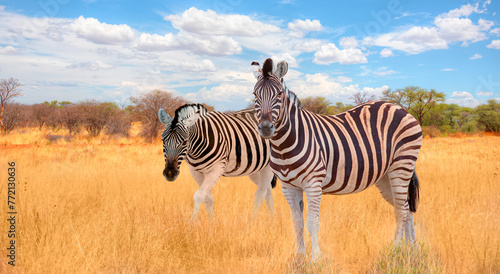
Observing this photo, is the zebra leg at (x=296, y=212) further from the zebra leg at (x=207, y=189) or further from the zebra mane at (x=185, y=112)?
the zebra mane at (x=185, y=112)

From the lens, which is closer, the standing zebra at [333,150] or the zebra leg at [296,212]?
the standing zebra at [333,150]

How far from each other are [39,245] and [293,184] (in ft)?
11.1

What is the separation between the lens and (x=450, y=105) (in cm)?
4772

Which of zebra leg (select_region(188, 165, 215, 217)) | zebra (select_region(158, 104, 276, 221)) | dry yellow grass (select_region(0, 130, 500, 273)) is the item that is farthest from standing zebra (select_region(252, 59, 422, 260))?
zebra leg (select_region(188, 165, 215, 217))

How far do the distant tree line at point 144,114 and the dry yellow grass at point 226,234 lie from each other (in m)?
5.18

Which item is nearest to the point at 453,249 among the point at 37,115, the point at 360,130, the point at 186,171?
the point at 360,130

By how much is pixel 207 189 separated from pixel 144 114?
18.0 metres

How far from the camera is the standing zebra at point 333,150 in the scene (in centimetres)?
405

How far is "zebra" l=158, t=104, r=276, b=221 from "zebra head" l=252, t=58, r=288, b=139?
6.73 feet

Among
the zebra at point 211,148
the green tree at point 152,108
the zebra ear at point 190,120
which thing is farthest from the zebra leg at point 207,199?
the green tree at point 152,108

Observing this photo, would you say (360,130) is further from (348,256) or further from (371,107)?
(348,256)

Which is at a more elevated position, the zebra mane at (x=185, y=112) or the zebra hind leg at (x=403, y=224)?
the zebra mane at (x=185, y=112)

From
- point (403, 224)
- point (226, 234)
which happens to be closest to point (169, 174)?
point (226, 234)

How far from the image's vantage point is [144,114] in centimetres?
2253
